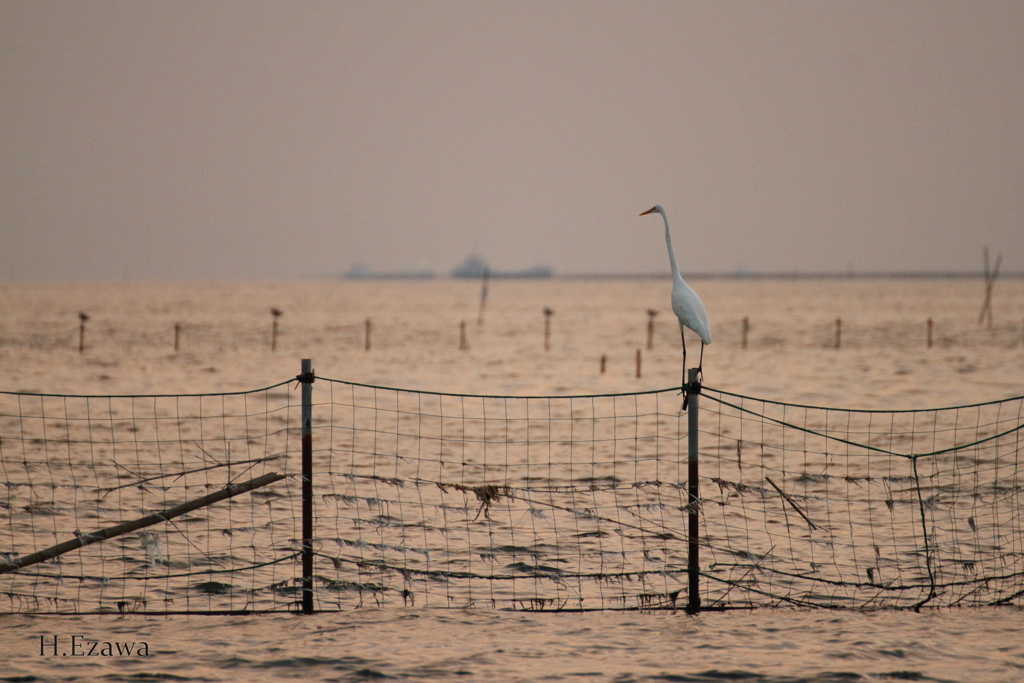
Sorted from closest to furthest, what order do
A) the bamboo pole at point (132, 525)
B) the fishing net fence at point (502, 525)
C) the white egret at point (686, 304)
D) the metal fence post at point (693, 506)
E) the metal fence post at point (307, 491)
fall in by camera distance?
the bamboo pole at point (132, 525) < the metal fence post at point (307, 491) < the metal fence post at point (693, 506) < the fishing net fence at point (502, 525) < the white egret at point (686, 304)

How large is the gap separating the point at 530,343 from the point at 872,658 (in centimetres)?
4353

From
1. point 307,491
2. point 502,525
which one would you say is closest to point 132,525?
point 307,491

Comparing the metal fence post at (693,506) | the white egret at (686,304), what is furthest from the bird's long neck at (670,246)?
the metal fence post at (693,506)

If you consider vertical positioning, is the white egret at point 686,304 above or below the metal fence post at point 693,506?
above

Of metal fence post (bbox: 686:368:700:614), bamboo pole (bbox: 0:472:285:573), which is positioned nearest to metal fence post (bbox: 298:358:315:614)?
bamboo pole (bbox: 0:472:285:573)

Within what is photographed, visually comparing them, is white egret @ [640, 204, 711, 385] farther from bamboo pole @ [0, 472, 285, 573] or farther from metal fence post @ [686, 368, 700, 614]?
bamboo pole @ [0, 472, 285, 573]

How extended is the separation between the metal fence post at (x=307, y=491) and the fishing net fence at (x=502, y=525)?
0.02m

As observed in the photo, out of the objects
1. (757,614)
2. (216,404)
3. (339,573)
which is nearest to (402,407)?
(216,404)

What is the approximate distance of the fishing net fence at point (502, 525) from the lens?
8508 millimetres

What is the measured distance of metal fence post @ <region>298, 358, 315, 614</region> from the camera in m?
7.90

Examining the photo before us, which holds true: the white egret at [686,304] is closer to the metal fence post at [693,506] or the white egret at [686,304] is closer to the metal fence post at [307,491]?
the metal fence post at [693,506]

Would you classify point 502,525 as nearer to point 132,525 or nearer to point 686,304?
point 686,304

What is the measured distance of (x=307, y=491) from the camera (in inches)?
311

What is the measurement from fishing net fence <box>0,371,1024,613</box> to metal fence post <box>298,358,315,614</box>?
0.06 ft
